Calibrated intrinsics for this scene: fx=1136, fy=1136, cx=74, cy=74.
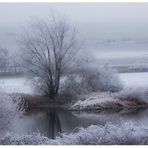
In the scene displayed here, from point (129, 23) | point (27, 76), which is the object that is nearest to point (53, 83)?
point (27, 76)

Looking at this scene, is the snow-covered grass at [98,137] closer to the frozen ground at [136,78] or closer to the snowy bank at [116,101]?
the snowy bank at [116,101]

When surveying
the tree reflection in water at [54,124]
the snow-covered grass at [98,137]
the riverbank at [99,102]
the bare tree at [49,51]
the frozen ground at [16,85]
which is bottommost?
the snow-covered grass at [98,137]

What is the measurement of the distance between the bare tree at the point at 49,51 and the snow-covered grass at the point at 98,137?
41 centimetres

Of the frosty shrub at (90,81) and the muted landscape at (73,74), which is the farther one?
the frosty shrub at (90,81)

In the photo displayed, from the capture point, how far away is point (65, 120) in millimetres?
10109

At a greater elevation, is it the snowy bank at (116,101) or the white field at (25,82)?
the white field at (25,82)

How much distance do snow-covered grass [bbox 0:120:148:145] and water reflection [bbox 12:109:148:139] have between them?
49 millimetres

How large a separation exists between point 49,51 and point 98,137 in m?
0.89

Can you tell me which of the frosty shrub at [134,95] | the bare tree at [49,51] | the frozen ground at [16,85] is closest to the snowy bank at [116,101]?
the frosty shrub at [134,95]

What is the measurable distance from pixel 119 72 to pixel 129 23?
445 millimetres

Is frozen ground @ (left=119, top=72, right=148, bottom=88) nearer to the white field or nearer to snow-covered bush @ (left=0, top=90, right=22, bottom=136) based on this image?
the white field

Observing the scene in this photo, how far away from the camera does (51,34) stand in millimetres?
10141

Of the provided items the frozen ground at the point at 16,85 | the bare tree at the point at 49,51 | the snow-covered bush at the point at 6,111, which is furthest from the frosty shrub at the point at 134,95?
the snow-covered bush at the point at 6,111

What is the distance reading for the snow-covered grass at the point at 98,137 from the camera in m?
9.98
